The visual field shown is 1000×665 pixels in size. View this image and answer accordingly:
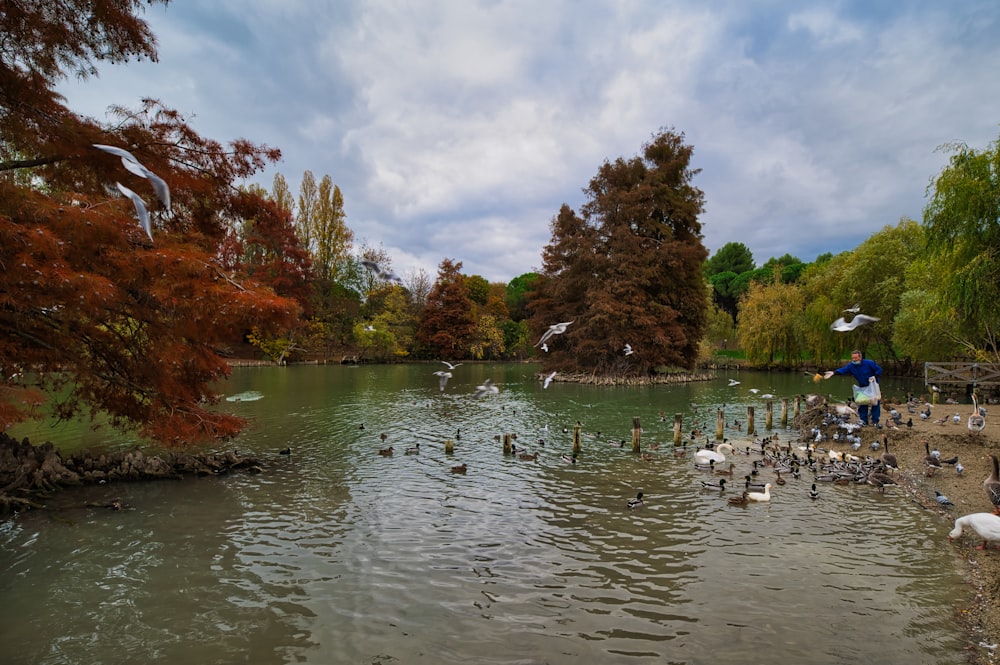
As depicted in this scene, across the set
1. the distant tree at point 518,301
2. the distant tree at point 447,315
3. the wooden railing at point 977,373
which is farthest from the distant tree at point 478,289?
the wooden railing at point 977,373

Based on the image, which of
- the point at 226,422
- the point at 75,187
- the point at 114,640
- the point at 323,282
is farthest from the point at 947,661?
the point at 323,282

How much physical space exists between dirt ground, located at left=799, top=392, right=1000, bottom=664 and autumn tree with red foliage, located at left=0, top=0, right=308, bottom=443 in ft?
33.1

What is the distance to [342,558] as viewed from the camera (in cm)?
776

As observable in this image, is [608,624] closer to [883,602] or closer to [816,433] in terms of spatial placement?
[883,602]

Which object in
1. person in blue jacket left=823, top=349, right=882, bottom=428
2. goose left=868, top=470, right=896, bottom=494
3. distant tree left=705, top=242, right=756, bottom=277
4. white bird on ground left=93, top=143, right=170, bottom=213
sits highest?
distant tree left=705, top=242, right=756, bottom=277

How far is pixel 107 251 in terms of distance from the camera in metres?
8.06

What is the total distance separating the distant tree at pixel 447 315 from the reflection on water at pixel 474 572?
1861 inches

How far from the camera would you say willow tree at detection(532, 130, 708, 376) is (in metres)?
37.2

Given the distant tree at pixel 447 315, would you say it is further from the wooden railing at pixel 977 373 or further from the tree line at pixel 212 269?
the wooden railing at pixel 977 373

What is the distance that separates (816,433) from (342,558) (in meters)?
14.1

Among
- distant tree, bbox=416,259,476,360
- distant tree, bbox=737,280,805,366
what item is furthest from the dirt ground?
distant tree, bbox=416,259,476,360

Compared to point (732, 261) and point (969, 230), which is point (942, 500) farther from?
point (732, 261)

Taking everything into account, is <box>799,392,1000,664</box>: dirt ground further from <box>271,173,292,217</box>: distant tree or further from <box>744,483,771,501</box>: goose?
<box>271,173,292,217</box>: distant tree

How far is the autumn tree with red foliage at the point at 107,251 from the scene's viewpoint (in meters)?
7.50
